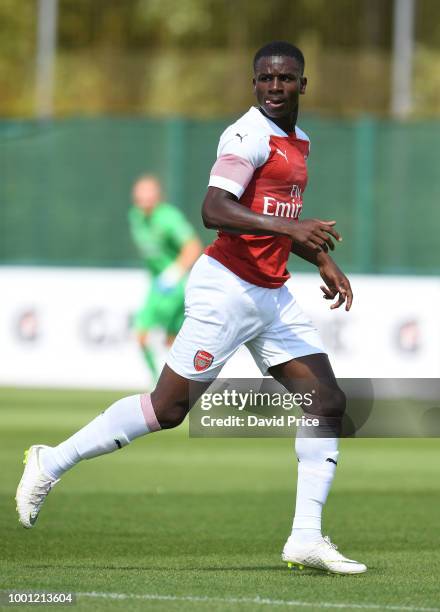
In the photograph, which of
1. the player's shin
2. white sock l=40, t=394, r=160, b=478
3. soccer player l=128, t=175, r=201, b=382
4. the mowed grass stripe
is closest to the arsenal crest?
white sock l=40, t=394, r=160, b=478

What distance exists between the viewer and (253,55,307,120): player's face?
24.4 feet

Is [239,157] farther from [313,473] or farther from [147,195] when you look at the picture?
[147,195]

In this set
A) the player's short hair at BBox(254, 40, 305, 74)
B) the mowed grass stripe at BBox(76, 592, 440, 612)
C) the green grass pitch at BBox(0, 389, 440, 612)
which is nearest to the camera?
the mowed grass stripe at BBox(76, 592, 440, 612)

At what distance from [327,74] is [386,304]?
43.4 feet

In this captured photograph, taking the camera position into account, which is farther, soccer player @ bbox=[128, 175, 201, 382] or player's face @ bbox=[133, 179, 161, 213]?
soccer player @ bbox=[128, 175, 201, 382]

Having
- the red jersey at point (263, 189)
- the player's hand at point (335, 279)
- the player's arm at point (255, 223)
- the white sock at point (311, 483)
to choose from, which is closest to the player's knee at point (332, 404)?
the white sock at point (311, 483)

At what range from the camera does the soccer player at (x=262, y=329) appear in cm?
746

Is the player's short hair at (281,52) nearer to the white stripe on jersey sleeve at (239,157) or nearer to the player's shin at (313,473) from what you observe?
the white stripe on jersey sleeve at (239,157)

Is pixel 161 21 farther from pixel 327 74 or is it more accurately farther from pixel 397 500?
pixel 397 500

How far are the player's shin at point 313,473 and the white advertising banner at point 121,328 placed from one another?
10.4 metres

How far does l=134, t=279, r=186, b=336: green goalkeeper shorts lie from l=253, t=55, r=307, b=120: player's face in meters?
10.1

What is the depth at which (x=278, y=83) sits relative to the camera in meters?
7.47

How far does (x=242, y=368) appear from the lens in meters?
18.7

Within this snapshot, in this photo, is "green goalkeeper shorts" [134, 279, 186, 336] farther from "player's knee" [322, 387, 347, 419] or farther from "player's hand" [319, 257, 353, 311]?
"player's hand" [319, 257, 353, 311]
